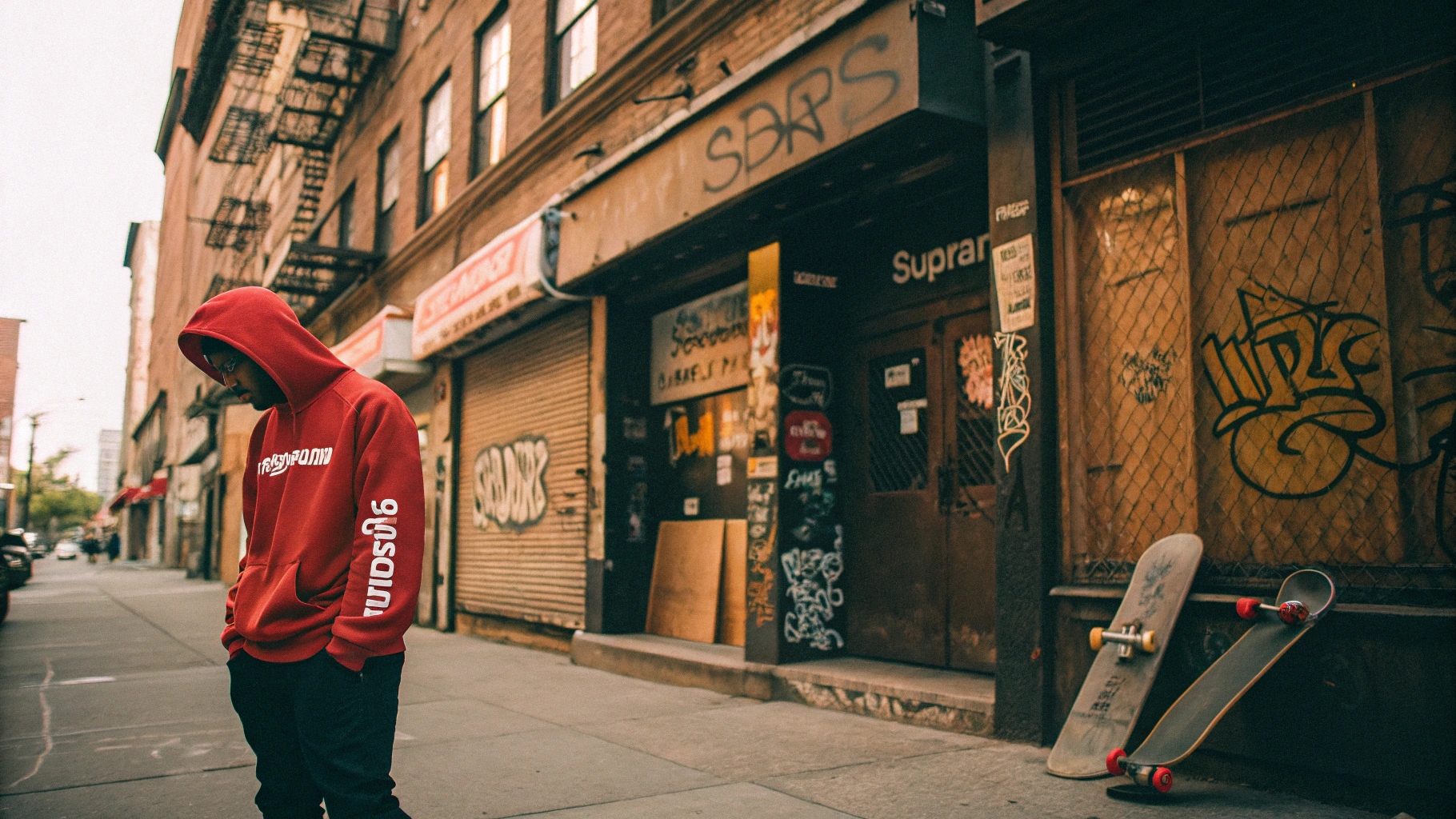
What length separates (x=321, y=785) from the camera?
246 cm

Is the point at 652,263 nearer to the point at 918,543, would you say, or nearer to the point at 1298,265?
the point at 918,543

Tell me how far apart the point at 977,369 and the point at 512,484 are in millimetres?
6501

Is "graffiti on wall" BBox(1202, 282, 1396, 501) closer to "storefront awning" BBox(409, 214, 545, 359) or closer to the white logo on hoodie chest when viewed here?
the white logo on hoodie chest

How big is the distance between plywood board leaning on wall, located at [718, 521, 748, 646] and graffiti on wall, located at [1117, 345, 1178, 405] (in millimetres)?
3984

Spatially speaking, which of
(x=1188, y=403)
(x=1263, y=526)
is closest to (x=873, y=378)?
(x=1188, y=403)

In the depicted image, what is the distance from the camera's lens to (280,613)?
2.57 metres

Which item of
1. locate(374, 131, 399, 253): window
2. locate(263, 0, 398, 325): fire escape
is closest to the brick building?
locate(374, 131, 399, 253): window

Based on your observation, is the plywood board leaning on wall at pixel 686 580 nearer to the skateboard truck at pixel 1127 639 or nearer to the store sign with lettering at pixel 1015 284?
the store sign with lettering at pixel 1015 284

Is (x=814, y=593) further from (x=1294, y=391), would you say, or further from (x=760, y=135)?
(x=1294, y=391)

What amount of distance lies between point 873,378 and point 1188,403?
2.84 m

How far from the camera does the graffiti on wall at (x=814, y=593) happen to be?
6.93m

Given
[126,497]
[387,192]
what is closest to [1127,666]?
[387,192]

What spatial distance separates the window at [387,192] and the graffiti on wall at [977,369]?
11389 millimetres

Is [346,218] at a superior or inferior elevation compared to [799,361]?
superior
